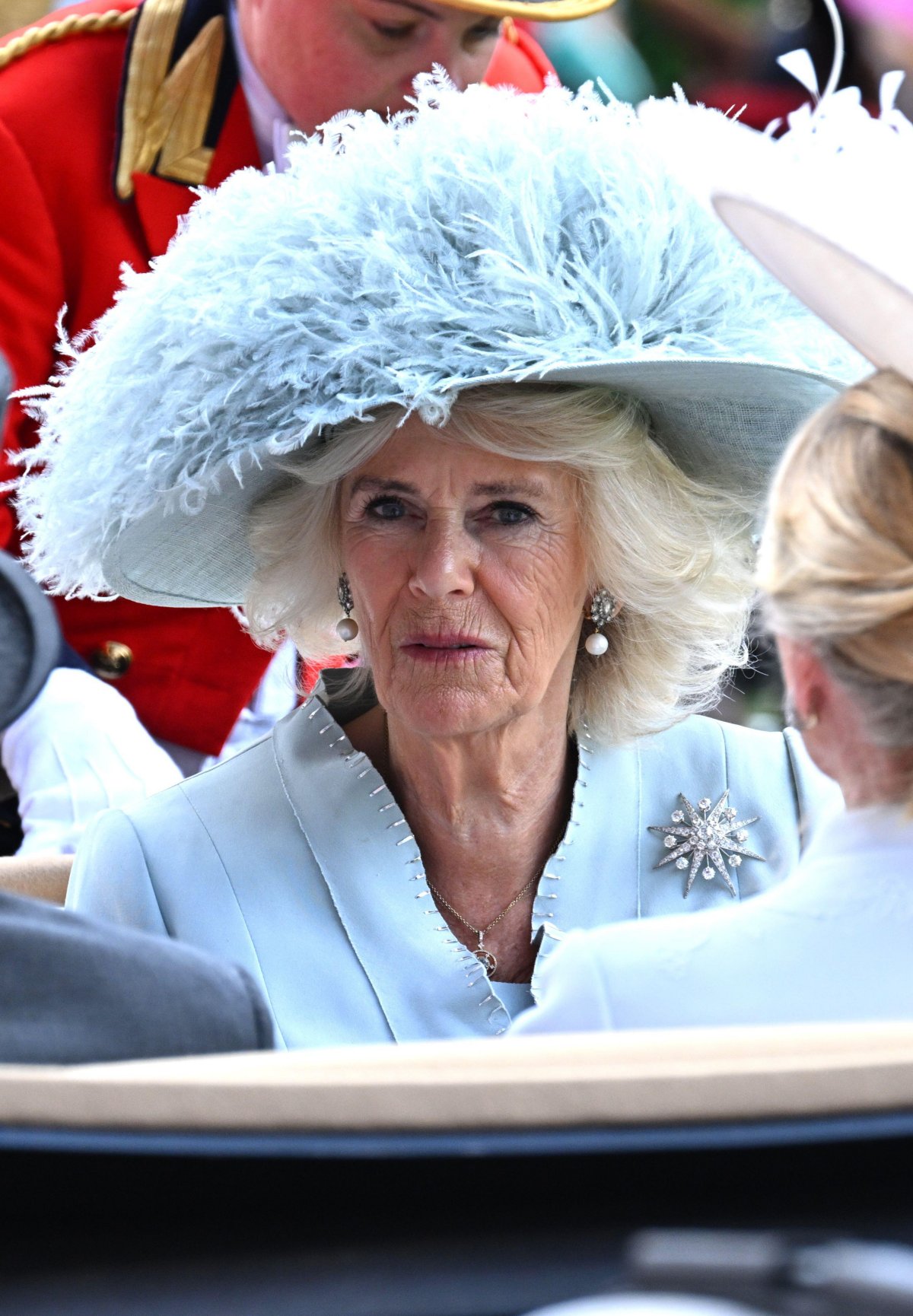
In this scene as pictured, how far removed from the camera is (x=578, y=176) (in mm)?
1962

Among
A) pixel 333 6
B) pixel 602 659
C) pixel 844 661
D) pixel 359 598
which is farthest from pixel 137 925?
pixel 333 6

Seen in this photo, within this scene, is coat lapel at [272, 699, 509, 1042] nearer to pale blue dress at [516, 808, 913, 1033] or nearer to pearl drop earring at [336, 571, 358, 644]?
pearl drop earring at [336, 571, 358, 644]

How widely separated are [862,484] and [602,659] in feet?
3.42

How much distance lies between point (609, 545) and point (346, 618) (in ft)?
1.18

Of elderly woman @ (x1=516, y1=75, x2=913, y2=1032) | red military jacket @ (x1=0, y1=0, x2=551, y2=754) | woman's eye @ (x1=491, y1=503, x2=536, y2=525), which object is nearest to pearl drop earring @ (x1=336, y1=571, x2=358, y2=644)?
woman's eye @ (x1=491, y1=503, x2=536, y2=525)

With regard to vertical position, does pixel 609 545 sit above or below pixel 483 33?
below

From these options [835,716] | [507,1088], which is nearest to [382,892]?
[835,716]

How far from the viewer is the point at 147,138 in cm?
273

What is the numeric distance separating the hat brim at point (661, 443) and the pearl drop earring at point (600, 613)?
0.20 metres

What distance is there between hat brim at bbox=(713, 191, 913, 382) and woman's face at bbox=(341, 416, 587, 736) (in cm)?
67

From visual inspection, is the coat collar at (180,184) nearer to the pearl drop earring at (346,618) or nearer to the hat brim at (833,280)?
the pearl drop earring at (346,618)

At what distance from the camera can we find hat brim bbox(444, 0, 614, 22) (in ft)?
7.98

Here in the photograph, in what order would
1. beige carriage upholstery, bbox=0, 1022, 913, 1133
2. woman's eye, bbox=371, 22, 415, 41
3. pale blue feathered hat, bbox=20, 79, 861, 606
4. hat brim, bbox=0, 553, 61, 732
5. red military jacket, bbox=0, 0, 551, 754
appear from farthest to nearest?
red military jacket, bbox=0, 0, 551, 754, woman's eye, bbox=371, 22, 415, 41, pale blue feathered hat, bbox=20, 79, 861, 606, hat brim, bbox=0, 553, 61, 732, beige carriage upholstery, bbox=0, 1022, 913, 1133

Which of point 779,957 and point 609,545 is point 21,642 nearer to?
point 779,957
